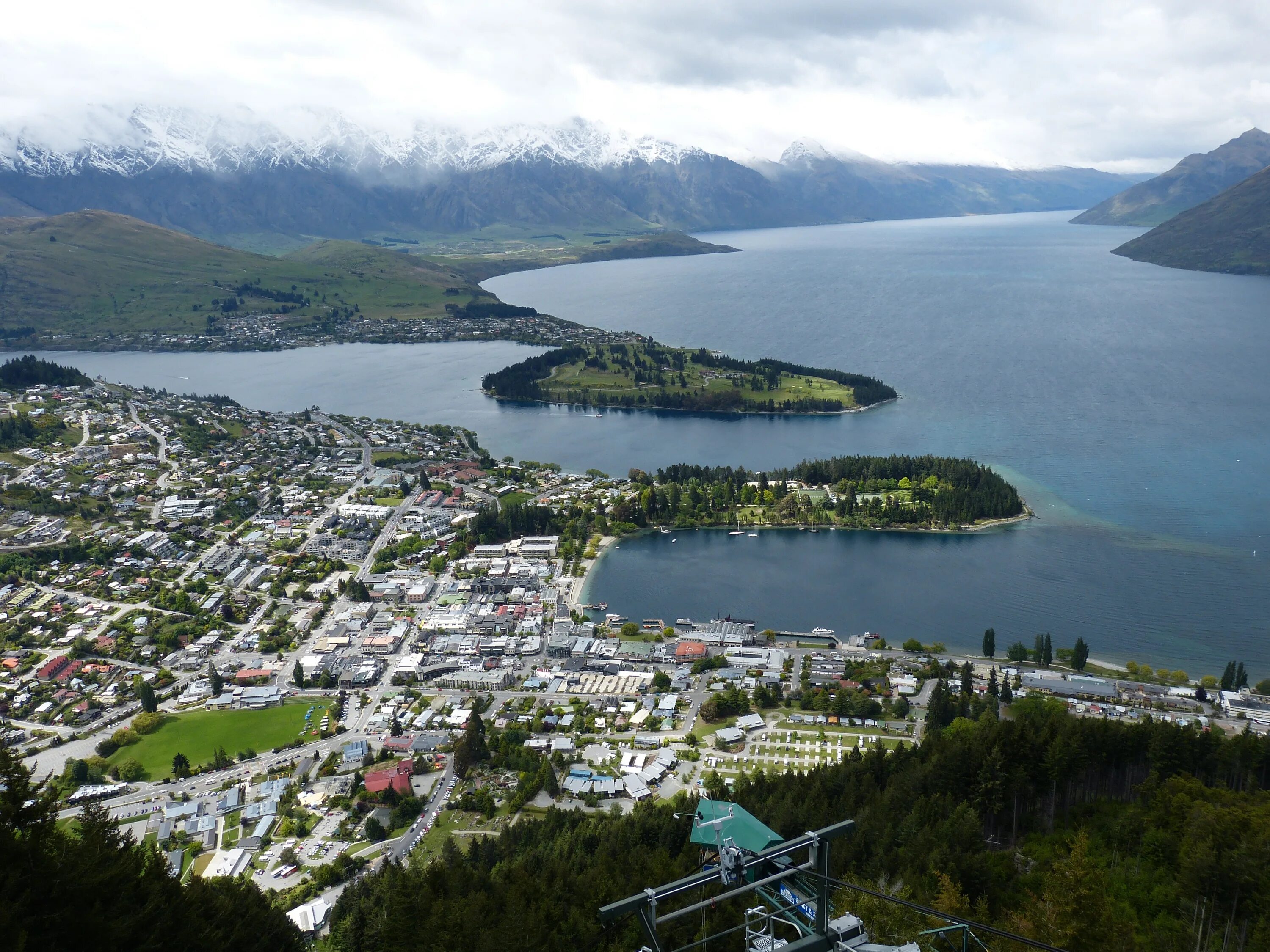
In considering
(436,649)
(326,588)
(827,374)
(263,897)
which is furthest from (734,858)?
(827,374)

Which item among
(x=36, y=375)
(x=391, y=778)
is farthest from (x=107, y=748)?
(x=36, y=375)

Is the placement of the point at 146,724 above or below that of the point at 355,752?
below

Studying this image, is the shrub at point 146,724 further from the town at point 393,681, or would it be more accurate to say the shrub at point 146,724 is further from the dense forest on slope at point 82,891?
the dense forest on slope at point 82,891

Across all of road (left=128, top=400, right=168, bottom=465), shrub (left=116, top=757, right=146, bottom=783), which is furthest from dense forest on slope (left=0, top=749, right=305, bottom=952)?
road (left=128, top=400, right=168, bottom=465)

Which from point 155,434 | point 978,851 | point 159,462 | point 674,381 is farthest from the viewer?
point 674,381

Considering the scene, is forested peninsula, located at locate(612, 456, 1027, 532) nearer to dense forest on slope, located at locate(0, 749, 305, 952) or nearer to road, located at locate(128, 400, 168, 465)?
road, located at locate(128, 400, 168, 465)

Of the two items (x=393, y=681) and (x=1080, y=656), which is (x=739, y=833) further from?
(x=1080, y=656)

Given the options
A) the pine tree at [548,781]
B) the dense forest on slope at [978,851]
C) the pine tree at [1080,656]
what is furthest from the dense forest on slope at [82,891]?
the pine tree at [1080,656]
